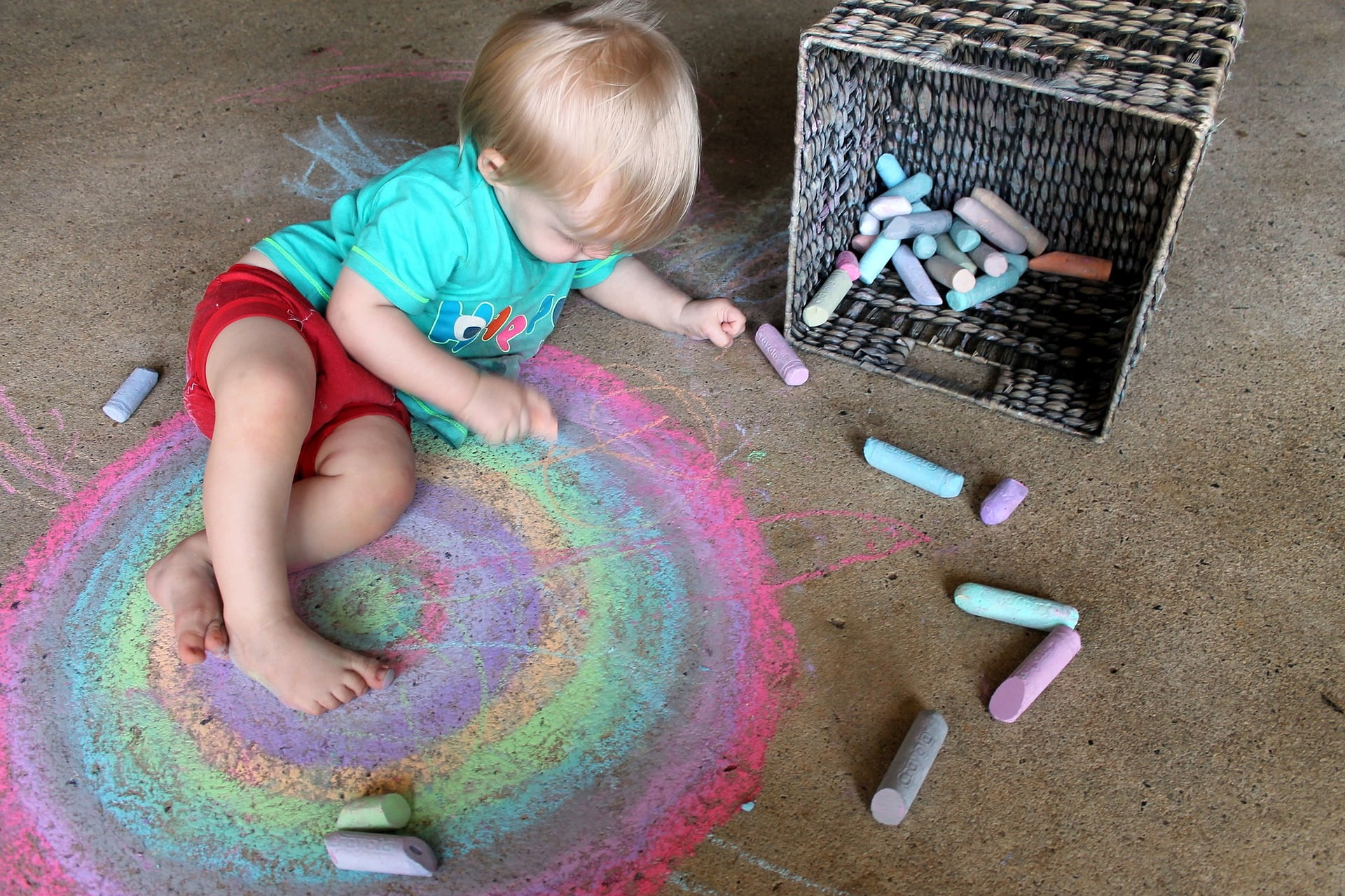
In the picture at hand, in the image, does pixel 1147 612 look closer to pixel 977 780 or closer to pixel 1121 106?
pixel 977 780

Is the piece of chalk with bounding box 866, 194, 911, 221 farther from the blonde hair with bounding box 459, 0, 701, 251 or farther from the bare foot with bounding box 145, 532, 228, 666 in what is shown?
the bare foot with bounding box 145, 532, 228, 666

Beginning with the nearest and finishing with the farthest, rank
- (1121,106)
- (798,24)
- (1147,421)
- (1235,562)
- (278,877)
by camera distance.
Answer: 1. (278,877)
2. (1121,106)
3. (1235,562)
4. (1147,421)
5. (798,24)

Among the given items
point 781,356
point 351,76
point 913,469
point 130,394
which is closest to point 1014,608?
point 913,469

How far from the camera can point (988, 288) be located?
147 centimetres

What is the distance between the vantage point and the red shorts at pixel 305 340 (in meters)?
1.13

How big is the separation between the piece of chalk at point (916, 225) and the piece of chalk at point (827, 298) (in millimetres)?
113

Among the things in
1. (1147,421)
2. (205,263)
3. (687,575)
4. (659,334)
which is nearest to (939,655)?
(687,575)

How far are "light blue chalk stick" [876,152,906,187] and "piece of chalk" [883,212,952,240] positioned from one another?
82 millimetres

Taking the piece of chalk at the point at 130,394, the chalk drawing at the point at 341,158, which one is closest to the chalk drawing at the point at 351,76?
the chalk drawing at the point at 341,158

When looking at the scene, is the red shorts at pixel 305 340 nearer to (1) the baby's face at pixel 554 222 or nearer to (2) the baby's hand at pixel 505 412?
(2) the baby's hand at pixel 505 412

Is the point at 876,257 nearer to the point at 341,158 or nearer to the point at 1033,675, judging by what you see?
the point at 1033,675

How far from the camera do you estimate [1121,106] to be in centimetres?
99

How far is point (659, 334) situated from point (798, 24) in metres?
1.07

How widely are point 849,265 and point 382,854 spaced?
3.35ft
